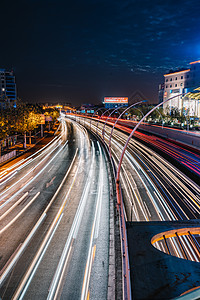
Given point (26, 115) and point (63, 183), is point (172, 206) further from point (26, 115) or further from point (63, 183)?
point (26, 115)

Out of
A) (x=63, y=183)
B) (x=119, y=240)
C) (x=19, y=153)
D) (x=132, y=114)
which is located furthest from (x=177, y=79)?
(x=119, y=240)

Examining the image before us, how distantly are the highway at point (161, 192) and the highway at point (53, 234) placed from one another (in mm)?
2893

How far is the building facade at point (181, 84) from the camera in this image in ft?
308

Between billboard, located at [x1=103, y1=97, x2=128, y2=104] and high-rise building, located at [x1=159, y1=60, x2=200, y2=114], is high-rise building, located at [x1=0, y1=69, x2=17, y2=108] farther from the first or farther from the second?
high-rise building, located at [x1=159, y1=60, x2=200, y2=114]

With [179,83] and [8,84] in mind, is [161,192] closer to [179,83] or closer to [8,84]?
[179,83]

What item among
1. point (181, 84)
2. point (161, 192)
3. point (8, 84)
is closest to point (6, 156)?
point (161, 192)

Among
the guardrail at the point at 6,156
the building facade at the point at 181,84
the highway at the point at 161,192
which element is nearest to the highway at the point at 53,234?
the highway at the point at 161,192

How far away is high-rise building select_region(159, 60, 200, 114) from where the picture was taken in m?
101

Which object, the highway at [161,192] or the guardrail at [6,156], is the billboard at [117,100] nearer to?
the highway at [161,192]

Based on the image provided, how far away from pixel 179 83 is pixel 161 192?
105 metres

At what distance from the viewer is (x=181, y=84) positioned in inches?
4370

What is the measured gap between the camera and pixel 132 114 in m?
132

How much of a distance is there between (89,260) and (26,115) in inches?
1348

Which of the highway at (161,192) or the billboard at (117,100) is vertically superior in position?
the billboard at (117,100)
